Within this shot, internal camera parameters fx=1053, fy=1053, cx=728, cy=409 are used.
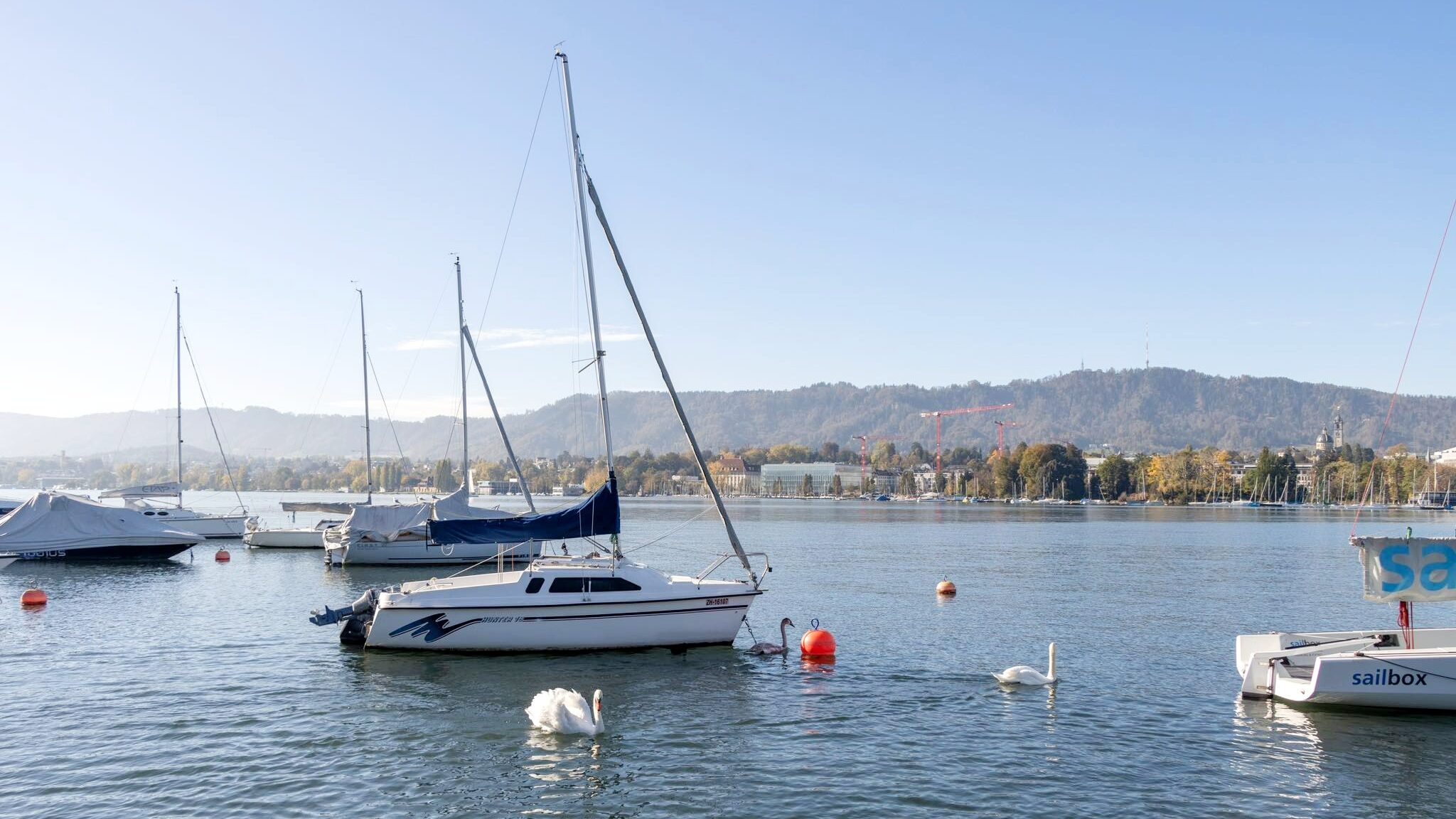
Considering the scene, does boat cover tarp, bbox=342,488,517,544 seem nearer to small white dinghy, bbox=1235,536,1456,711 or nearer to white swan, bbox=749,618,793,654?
white swan, bbox=749,618,793,654

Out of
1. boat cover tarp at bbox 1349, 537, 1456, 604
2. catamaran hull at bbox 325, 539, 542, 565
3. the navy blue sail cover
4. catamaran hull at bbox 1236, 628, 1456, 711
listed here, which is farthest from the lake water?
catamaran hull at bbox 325, 539, 542, 565

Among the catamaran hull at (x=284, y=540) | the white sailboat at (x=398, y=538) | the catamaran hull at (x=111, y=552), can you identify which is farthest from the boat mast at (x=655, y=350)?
the catamaran hull at (x=284, y=540)

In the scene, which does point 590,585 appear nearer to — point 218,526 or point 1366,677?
point 1366,677

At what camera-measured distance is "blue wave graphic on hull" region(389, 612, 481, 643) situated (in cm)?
3319

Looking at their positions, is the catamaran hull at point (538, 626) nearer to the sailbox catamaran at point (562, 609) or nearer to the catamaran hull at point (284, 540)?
the sailbox catamaran at point (562, 609)

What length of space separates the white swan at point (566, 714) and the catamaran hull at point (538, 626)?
25.1ft

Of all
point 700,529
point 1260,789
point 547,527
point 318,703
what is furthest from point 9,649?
point 700,529

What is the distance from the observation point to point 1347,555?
277 feet

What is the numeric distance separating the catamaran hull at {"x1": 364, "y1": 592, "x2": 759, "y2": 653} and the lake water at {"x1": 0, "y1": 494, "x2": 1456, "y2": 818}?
0.54 metres

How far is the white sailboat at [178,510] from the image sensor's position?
3418 inches

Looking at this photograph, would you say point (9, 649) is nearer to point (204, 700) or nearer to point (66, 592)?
point (204, 700)

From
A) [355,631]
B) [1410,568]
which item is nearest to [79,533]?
[355,631]

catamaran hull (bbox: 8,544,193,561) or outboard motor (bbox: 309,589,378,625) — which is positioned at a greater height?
outboard motor (bbox: 309,589,378,625)

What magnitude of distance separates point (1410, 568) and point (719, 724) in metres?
18.2
